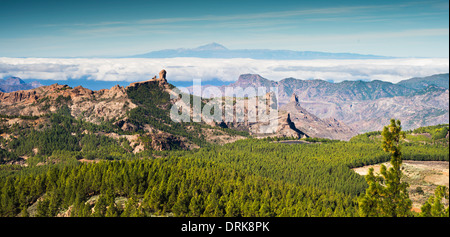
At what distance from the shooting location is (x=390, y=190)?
5416 cm

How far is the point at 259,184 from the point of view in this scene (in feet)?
551

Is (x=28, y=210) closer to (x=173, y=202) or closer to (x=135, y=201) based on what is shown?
(x=135, y=201)

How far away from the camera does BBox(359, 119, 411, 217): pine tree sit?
53438 mm

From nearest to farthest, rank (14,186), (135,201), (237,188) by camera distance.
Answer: (135,201) → (14,186) → (237,188)

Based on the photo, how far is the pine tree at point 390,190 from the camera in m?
53.4

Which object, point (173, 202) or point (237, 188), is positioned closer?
point (173, 202)
